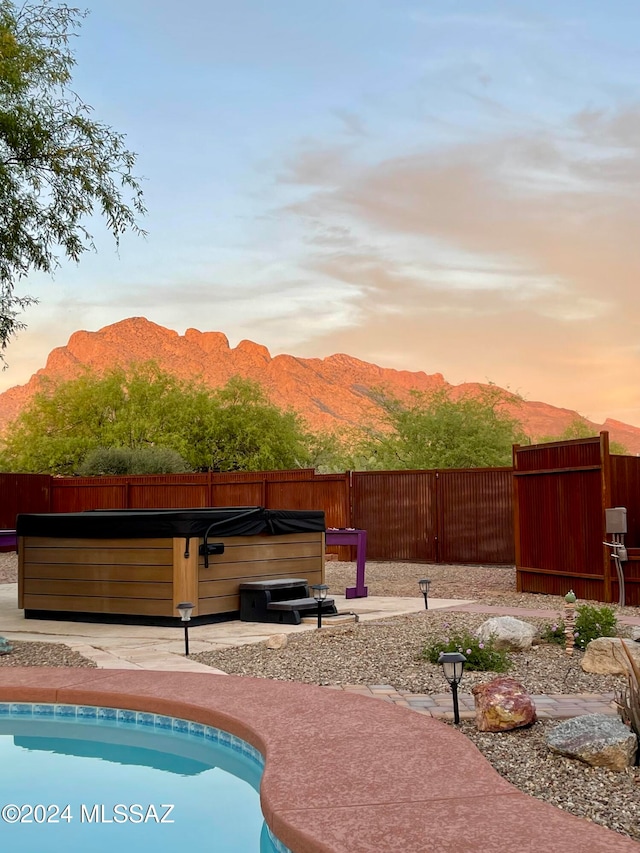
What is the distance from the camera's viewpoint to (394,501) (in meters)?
19.7

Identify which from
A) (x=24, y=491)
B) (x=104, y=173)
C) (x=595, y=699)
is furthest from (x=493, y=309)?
(x=595, y=699)

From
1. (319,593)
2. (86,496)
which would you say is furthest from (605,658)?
(86,496)

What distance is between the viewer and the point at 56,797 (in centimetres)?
511

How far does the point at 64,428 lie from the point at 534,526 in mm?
34612

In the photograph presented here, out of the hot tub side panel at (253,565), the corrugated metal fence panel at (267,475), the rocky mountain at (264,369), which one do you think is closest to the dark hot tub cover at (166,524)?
the hot tub side panel at (253,565)

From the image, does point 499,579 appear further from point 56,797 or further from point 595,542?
point 56,797

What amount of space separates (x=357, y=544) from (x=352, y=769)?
8.73 meters

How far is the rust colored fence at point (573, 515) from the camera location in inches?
471

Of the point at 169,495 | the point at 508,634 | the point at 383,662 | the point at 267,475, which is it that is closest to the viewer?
the point at 383,662

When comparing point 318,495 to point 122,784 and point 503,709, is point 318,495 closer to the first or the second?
point 503,709

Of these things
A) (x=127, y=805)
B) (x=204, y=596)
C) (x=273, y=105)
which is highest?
(x=273, y=105)

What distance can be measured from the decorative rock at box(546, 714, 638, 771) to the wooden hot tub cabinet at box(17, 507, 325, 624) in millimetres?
5732

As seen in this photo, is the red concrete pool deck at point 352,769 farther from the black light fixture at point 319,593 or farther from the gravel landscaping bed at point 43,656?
the black light fixture at point 319,593

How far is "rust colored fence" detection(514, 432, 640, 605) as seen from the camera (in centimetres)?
1196
